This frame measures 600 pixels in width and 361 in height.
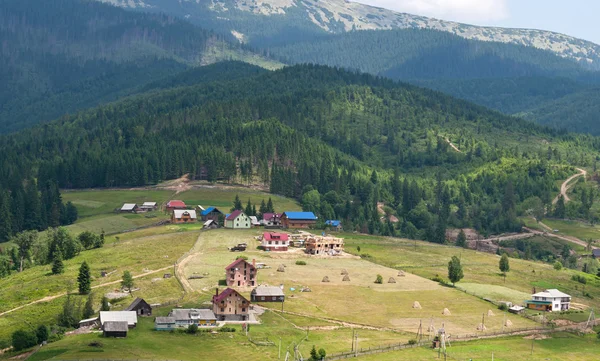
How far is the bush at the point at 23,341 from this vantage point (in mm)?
98750

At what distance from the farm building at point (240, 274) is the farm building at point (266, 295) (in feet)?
20.2

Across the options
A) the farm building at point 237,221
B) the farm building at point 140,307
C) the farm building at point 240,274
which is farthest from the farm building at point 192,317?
the farm building at point 237,221

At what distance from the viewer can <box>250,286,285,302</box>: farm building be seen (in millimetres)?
120312

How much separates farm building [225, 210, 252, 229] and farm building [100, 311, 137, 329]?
8428 centimetres

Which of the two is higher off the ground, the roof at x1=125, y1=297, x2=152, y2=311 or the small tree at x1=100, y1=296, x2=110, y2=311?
the roof at x1=125, y1=297, x2=152, y2=311

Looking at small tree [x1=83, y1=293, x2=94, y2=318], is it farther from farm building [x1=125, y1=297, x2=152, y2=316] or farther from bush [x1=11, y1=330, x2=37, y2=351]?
bush [x1=11, y1=330, x2=37, y2=351]

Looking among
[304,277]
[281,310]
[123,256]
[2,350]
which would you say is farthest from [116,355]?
[123,256]

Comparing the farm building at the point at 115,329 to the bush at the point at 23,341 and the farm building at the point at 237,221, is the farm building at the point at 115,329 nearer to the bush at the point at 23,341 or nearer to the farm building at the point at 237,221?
the bush at the point at 23,341

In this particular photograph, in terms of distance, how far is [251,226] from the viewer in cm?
19312

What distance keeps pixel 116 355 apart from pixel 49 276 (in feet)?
173

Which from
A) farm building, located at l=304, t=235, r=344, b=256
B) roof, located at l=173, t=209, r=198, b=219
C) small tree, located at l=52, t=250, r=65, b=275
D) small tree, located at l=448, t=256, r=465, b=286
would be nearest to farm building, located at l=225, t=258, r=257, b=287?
small tree, located at l=52, t=250, r=65, b=275

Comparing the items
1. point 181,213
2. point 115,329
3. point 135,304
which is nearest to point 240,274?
point 135,304

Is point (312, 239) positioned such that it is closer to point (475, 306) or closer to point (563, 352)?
point (475, 306)

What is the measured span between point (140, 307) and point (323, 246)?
195ft
